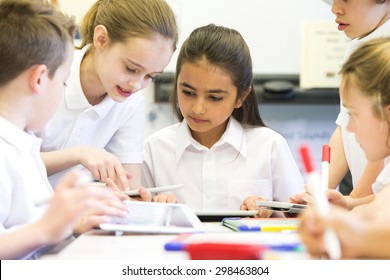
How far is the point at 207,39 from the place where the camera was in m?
1.38

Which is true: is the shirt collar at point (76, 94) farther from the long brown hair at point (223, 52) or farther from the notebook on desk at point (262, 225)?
the notebook on desk at point (262, 225)

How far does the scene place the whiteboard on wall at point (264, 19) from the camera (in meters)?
2.61

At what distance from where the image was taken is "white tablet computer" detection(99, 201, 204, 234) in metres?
0.76

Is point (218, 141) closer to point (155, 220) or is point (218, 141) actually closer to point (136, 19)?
point (136, 19)

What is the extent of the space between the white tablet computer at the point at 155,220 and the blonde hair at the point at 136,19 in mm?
441

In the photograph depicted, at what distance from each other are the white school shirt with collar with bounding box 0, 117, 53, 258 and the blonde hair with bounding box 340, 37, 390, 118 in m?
0.51

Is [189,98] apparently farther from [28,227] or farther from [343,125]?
[28,227]

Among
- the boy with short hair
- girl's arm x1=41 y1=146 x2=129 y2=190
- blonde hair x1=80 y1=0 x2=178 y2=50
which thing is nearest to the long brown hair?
blonde hair x1=80 y1=0 x2=178 y2=50

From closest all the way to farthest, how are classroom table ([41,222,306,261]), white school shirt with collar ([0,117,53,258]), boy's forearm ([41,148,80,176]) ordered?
classroom table ([41,222,306,261])
white school shirt with collar ([0,117,53,258])
boy's forearm ([41,148,80,176])

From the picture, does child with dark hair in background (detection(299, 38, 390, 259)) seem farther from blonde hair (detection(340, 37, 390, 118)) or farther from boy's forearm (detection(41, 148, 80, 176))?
boy's forearm (detection(41, 148, 80, 176))

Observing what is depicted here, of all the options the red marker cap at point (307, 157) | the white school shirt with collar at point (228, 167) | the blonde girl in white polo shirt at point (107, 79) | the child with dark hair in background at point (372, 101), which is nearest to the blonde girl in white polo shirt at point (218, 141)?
the white school shirt with collar at point (228, 167)

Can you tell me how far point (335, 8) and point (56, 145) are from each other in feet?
2.45

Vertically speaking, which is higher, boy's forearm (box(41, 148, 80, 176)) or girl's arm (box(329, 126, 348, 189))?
boy's forearm (box(41, 148, 80, 176))

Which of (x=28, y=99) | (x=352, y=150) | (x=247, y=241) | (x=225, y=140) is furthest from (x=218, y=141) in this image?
(x=247, y=241)
